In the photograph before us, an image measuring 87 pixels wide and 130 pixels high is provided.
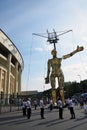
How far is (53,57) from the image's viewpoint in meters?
34.2

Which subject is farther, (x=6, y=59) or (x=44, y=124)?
(x=6, y=59)

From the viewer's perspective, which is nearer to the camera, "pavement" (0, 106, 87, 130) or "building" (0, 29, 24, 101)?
"pavement" (0, 106, 87, 130)

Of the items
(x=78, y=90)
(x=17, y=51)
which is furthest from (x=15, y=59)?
(x=78, y=90)

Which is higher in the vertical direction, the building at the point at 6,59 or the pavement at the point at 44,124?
the building at the point at 6,59

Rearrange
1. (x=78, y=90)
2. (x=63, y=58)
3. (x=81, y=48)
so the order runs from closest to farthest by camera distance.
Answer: (x=81, y=48), (x=63, y=58), (x=78, y=90)

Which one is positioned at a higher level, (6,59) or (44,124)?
(6,59)

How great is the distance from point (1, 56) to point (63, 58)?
25.6 metres

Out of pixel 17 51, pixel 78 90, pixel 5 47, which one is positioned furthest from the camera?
pixel 78 90

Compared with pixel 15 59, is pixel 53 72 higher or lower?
lower

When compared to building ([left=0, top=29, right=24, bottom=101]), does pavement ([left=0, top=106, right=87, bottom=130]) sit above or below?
below

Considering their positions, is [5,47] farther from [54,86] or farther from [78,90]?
[78,90]

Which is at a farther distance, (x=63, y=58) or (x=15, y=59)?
(x=15, y=59)

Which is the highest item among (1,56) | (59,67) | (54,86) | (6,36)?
(6,36)

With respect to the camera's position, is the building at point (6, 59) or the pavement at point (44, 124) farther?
the building at point (6, 59)
